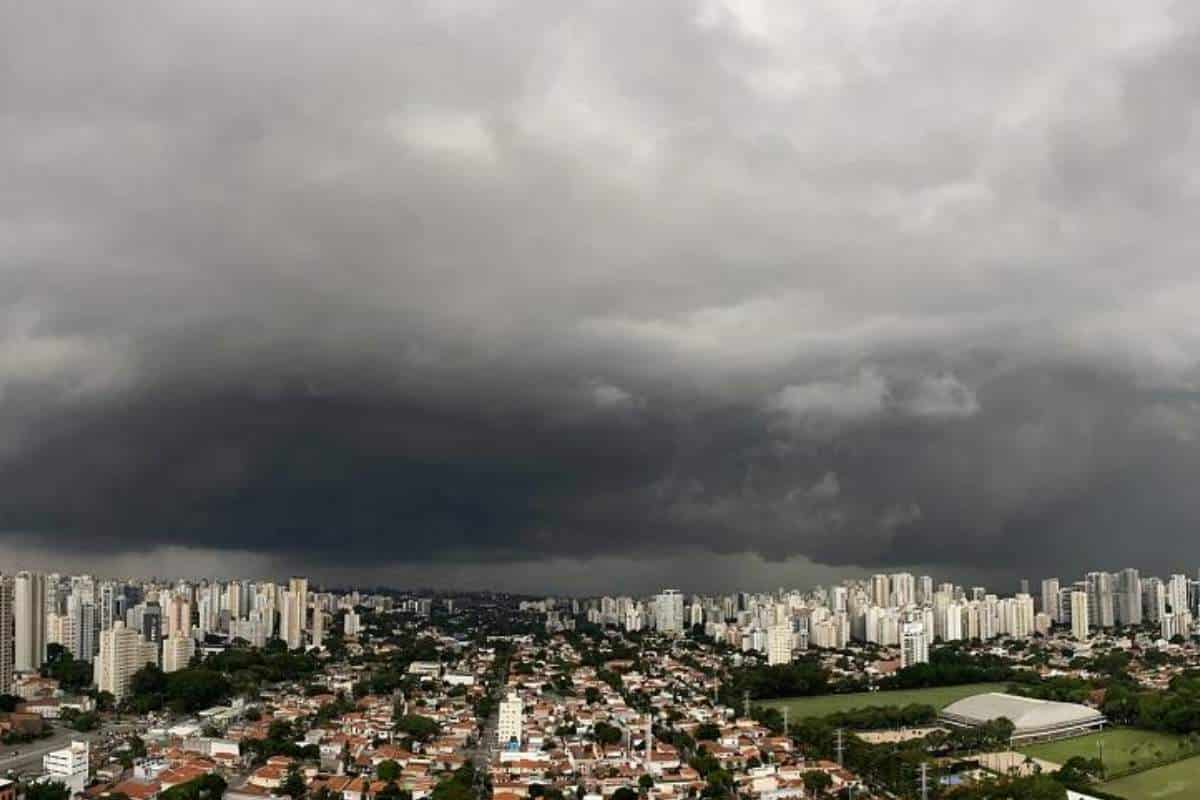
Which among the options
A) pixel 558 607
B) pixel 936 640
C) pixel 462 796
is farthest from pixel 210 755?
pixel 558 607

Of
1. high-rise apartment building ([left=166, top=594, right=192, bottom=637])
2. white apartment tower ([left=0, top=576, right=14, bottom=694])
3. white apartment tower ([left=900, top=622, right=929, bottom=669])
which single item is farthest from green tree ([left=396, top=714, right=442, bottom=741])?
white apartment tower ([left=900, top=622, right=929, bottom=669])

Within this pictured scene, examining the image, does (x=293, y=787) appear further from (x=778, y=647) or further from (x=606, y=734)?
(x=778, y=647)

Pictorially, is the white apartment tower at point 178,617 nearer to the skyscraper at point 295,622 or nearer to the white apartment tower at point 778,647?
the skyscraper at point 295,622

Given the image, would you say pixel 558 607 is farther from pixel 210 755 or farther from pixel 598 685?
pixel 210 755

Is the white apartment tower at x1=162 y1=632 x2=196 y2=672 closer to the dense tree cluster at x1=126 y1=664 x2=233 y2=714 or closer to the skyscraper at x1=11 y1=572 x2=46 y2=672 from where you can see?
the dense tree cluster at x1=126 y1=664 x2=233 y2=714

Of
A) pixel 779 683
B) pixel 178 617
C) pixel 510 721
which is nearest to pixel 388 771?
pixel 510 721

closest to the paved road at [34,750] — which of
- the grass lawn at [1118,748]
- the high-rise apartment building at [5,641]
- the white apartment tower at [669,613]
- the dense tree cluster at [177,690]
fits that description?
the dense tree cluster at [177,690]
